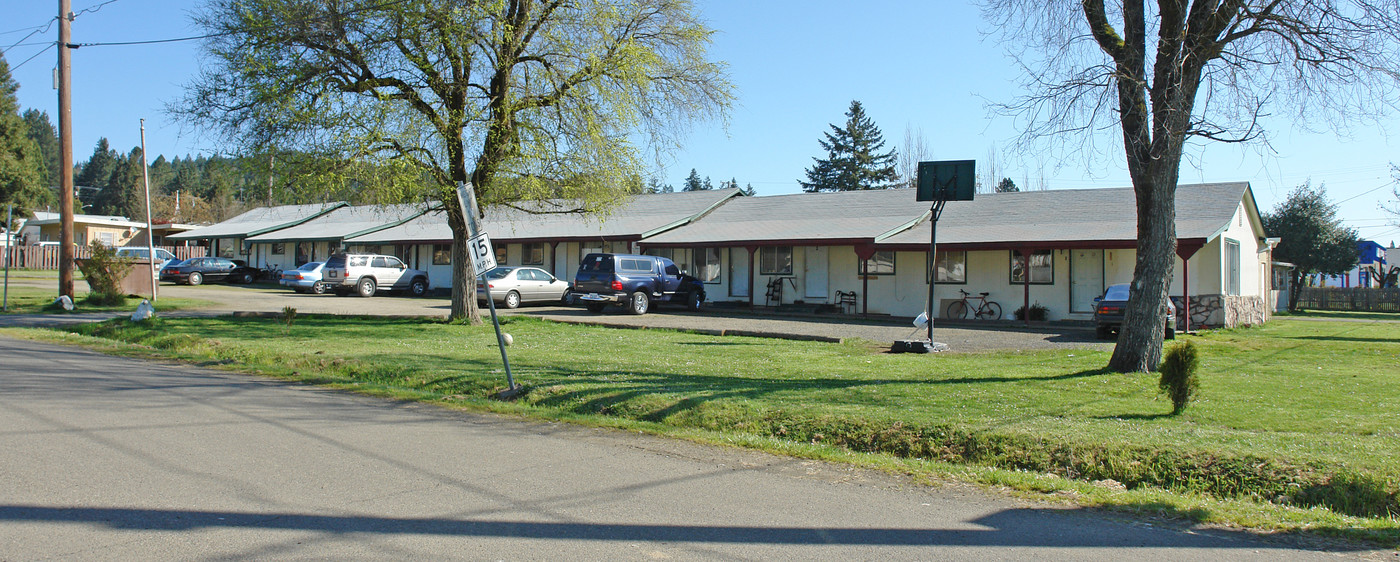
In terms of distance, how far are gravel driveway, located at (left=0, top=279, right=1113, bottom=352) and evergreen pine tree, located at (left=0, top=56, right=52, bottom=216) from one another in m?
26.8

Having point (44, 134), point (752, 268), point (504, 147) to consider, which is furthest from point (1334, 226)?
point (44, 134)

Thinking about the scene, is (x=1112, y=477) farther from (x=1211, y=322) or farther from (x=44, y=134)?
(x=44, y=134)

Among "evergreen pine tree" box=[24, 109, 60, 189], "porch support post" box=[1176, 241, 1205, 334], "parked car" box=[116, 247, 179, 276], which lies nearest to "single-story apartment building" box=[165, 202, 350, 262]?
"parked car" box=[116, 247, 179, 276]

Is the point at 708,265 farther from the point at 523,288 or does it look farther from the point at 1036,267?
the point at 1036,267

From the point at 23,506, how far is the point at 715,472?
447 cm

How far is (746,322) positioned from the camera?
73.7ft

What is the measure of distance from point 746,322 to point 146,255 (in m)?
32.3

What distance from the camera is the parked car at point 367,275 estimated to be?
32.1m

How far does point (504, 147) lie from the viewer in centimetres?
1797

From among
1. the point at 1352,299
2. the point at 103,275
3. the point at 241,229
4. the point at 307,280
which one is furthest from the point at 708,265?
the point at 1352,299

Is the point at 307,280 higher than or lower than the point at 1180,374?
higher

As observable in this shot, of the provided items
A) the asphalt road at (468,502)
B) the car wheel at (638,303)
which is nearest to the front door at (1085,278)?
the car wheel at (638,303)

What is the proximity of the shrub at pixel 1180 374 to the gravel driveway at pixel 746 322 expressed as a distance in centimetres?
707

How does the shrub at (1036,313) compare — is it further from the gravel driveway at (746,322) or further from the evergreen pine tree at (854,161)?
the evergreen pine tree at (854,161)
